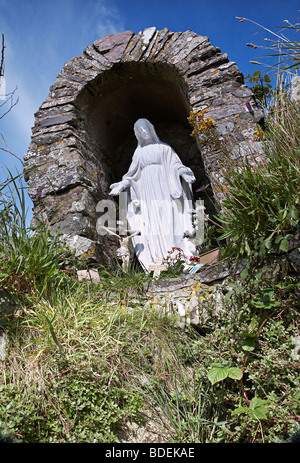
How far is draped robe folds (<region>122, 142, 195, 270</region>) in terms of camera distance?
12.8 ft

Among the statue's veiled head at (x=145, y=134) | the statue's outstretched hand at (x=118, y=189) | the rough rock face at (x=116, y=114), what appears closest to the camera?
the rough rock face at (x=116, y=114)

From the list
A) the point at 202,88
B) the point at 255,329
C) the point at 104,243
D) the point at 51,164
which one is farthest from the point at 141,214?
the point at 255,329

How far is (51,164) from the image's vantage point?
165 inches

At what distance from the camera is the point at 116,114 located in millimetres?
5285

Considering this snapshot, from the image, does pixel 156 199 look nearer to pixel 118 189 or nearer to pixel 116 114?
pixel 118 189

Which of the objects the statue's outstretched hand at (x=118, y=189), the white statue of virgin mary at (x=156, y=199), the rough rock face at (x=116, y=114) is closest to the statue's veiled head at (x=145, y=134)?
the white statue of virgin mary at (x=156, y=199)

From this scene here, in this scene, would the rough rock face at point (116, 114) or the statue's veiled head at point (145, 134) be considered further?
the statue's veiled head at point (145, 134)

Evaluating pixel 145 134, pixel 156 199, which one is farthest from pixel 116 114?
pixel 156 199

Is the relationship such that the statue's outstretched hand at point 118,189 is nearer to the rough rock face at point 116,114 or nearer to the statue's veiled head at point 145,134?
the rough rock face at point 116,114

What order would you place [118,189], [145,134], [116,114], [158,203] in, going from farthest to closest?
[116,114] < [145,134] < [118,189] < [158,203]

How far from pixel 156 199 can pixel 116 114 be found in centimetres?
175

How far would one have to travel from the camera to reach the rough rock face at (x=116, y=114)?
12.7 feet
